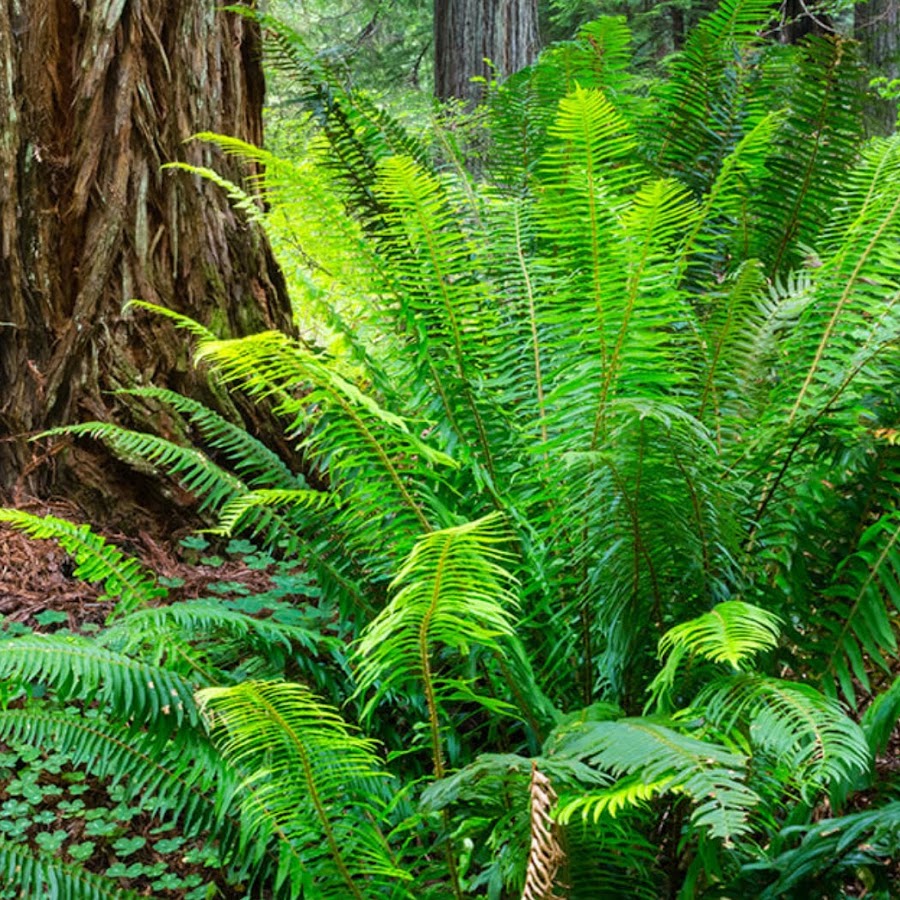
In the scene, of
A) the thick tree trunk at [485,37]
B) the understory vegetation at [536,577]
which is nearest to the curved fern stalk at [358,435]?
the understory vegetation at [536,577]

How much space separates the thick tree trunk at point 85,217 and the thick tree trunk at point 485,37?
2849 mm

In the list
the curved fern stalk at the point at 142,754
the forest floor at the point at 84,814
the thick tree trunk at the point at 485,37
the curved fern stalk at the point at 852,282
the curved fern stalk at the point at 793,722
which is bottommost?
the forest floor at the point at 84,814

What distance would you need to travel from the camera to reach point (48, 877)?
1621mm

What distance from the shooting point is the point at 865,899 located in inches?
59.9

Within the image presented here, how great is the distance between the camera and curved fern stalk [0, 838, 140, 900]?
1.61 meters

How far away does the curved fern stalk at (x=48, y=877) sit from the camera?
1.61 m

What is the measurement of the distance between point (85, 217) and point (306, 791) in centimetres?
190

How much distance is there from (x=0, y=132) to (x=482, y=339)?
1.53 m

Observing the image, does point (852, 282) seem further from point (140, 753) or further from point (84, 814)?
point (84, 814)

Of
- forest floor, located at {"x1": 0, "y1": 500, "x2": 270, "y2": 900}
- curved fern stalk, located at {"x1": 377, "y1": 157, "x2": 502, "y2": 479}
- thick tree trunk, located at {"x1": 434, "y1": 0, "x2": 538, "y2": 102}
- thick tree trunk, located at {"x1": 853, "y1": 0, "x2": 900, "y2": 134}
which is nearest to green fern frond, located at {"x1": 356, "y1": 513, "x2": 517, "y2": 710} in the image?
curved fern stalk, located at {"x1": 377, "y1": 157, "x2": 502, "y2": 479}

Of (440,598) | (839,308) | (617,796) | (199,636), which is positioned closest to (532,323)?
(839,308)

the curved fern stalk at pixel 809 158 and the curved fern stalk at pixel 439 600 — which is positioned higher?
the curved fern stalk at pixel 809 158

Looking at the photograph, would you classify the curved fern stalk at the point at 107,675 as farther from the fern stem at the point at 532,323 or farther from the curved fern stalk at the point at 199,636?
the fern stem at the point at 532,323

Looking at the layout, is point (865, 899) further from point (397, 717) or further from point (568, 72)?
point (568, 72)
